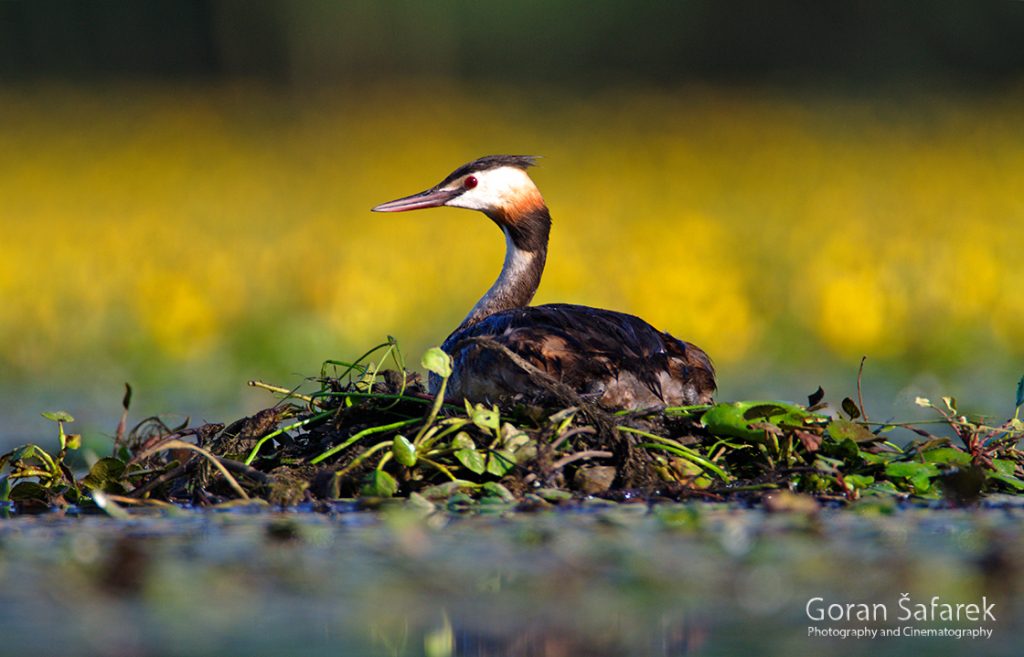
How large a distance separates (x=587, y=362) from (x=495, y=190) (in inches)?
60.3

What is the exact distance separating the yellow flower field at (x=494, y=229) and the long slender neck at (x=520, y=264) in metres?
2.29

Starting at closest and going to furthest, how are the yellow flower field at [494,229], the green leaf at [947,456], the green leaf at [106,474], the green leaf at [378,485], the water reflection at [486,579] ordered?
the water reflection at [486,579] → the green leaf at [378,485] → the green leaf at [947,456] → the green leaf at [106,474] → the yellow flower field at [494,229]

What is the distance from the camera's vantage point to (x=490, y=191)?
21.0ft

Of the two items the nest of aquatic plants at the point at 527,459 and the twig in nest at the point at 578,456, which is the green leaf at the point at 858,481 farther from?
the twig in nest at the point at 578,456

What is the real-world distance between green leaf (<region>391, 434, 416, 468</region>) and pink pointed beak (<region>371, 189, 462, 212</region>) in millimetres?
1829

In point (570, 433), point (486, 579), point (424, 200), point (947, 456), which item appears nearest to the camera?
point (486, 579)

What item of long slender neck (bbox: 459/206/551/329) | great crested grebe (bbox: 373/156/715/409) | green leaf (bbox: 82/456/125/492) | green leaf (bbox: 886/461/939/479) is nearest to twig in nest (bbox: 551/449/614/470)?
great crested grebe (bbox: 373/156/715/409)

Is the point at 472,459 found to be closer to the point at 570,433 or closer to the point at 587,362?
the point at 570,433

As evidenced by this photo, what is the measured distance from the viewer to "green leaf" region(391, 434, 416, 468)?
15.3ft

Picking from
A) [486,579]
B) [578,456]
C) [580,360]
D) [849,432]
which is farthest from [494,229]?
[486,579]

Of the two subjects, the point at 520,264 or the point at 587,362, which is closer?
the point at 587,362

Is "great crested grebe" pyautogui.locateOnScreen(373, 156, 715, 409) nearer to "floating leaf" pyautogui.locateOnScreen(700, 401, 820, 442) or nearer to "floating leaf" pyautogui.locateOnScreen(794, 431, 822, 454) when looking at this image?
"floating leaf" pyautogui.locateOnScreen(700, 401, 820, 442)

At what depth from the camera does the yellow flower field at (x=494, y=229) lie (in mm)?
8938

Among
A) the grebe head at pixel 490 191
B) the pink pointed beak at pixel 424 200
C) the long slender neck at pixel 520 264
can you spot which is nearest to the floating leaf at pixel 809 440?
the long slender neck at pixel 520 264
